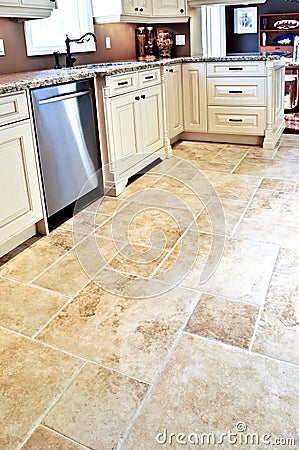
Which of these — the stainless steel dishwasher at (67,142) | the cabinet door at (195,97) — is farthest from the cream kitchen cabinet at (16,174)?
the cabinet door at (195,97)

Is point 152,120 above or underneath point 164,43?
underneath

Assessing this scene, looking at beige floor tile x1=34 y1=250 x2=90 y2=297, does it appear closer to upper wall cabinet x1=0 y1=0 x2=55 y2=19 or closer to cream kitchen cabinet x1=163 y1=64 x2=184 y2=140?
upper wall cabinet x1=0 y1=0 x2=55 y2=19

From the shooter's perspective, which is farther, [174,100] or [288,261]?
[174,100]

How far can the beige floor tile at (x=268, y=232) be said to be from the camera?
2481mm

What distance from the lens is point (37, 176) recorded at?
255 centimetres

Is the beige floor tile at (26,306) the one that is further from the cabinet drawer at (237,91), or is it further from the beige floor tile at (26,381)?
the cabinet drawer at (237,91)

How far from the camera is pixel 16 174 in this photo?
7.82 feet

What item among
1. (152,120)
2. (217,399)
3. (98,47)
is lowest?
(217,399)

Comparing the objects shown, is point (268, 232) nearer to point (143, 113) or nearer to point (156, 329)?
point (156, 329)

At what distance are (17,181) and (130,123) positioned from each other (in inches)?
52.9

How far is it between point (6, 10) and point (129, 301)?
1989 mm

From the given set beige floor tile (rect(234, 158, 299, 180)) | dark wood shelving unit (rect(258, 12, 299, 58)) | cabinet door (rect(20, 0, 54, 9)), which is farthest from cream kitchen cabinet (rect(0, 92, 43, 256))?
dark wood shelving unit (rect(258, 12, 299, 58))

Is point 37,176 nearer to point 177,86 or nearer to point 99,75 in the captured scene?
point 99,75

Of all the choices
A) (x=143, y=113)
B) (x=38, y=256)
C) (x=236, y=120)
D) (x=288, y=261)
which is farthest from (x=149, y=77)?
(x=288, y=261)
